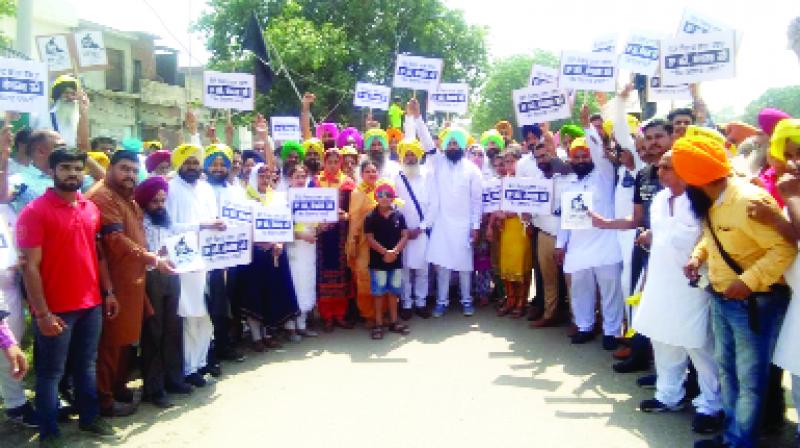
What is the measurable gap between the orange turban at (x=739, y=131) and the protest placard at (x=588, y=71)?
1.44 m

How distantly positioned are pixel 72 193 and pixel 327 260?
11.0 ft

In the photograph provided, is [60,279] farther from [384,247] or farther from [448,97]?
[448,97]

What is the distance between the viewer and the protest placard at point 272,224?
6.25 meters

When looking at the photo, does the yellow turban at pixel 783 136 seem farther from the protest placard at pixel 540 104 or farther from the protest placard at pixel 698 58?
the protest placard at pixel 540 104

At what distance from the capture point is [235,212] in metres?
5.96

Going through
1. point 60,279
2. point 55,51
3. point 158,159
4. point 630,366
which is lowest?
point 630,366

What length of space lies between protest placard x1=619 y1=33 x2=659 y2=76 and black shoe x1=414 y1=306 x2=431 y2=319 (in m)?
3.62

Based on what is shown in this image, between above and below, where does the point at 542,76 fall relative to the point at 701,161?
above

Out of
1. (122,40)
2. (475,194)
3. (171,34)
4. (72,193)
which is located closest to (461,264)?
(475,194)

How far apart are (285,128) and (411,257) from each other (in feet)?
11.4

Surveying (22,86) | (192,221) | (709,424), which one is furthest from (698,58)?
(22,86)

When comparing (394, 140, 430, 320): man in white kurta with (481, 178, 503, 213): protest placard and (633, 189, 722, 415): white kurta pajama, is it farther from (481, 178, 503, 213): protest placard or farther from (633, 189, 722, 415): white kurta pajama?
(633, 189, 722, 415): white kurta pajama

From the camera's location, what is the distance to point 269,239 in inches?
249

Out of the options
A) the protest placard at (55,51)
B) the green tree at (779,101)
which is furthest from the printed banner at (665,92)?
the green tree at (779,101)
